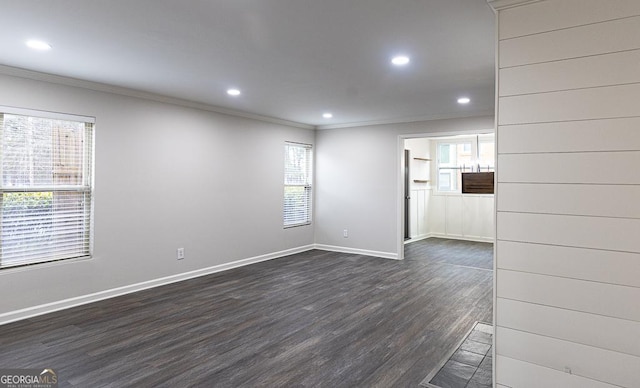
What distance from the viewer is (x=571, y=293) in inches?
76.3

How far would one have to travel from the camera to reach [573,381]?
195 centimetres

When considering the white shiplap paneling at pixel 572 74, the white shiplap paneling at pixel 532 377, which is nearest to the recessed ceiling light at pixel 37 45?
the white shiplap paneling at pixel 572 74

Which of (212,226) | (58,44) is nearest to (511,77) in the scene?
(58,44)

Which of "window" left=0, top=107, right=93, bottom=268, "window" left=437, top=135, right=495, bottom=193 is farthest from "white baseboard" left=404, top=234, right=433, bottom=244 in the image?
"window" left=0, top=107, right=93, bottom=268

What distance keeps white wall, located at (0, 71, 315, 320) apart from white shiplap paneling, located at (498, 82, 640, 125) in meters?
4.04

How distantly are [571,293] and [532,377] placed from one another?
518 mm

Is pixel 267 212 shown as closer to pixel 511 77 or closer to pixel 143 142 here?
pixel 143 142

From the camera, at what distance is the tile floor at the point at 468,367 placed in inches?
97.9

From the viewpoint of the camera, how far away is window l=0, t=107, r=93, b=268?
3.60m
